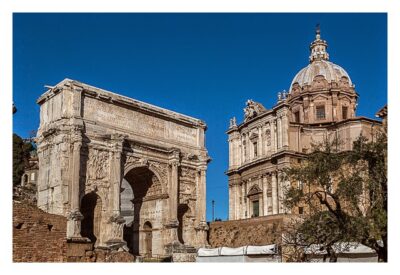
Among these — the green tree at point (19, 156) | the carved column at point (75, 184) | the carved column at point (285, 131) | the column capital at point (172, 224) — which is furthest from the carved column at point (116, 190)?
the carved column at point (285, 131)

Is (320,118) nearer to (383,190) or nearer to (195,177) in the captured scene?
(195,177)

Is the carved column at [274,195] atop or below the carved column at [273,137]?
below

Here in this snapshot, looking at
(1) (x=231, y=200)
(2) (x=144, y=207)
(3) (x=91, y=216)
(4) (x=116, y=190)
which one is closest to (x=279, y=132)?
(1) (x=231, y=200)

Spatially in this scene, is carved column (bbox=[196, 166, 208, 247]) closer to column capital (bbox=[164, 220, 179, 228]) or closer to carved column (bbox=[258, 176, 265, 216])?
column capital (bbox=[164, 220, 179, 228])

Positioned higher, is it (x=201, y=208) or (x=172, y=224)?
(x=201, y=208)

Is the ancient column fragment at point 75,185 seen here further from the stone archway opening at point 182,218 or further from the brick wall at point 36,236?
the brick wall at point 36,236

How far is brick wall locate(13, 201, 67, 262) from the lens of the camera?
45.0 feet

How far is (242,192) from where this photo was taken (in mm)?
45906

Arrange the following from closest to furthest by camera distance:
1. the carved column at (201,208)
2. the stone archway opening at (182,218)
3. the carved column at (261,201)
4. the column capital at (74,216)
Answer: the column capital at (74,216)
the carved column at (201,208)
the stone archway opening at (182,218)
the carved column at (261,201)

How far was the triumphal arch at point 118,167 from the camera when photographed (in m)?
29.8

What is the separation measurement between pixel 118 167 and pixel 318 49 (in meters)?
26.7

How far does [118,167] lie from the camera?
31953 mm

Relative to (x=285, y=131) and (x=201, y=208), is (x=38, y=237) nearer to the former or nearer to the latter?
(x=201, y=208)

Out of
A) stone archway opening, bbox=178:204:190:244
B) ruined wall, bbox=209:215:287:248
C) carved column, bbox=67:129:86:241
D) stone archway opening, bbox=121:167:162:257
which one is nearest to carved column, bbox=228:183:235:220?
ruined wall, bbox=209:215:287:248
